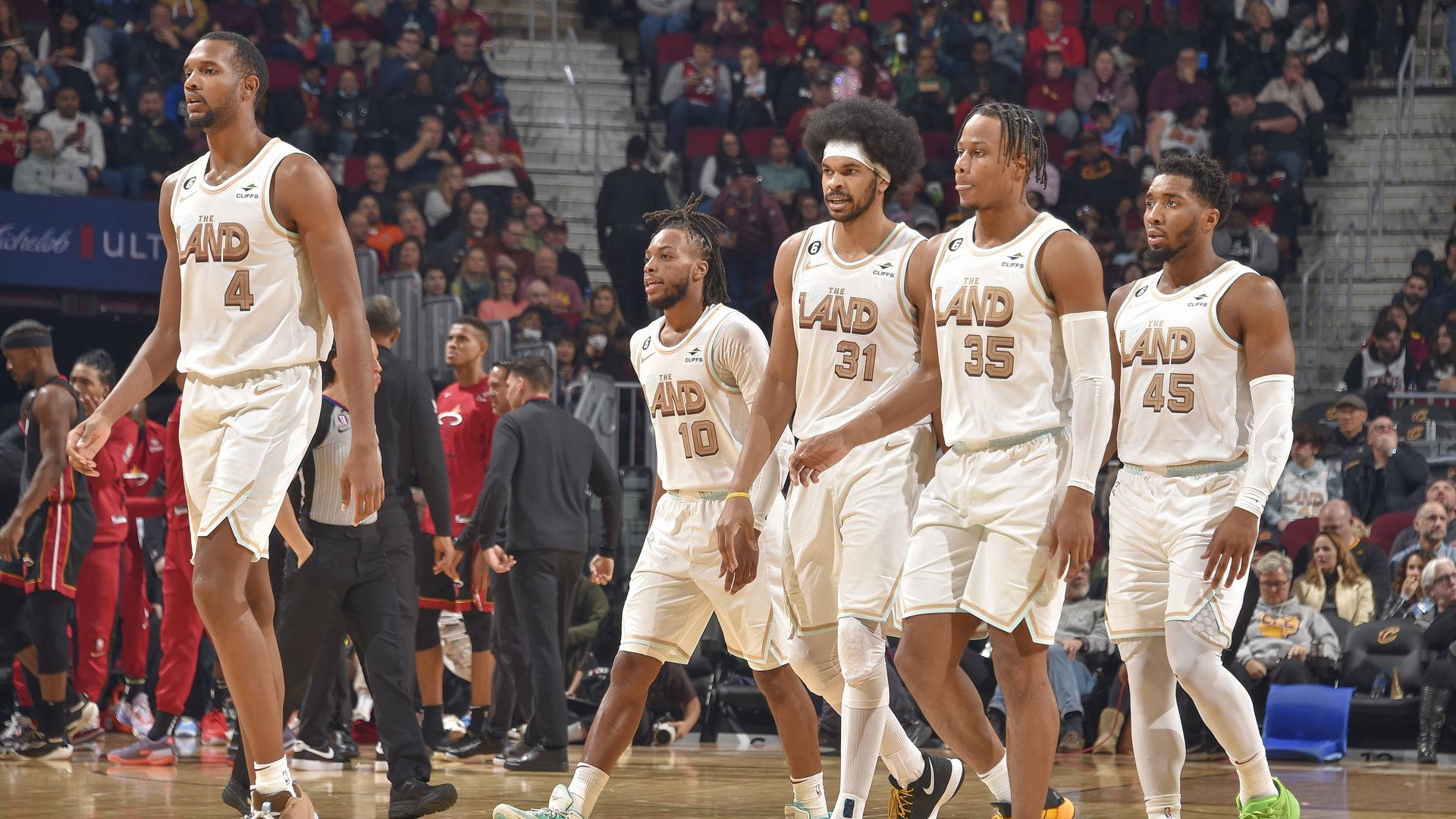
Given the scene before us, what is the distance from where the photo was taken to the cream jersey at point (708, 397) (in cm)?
619

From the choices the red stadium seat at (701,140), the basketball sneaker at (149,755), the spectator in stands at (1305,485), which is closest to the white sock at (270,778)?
the basketball sneaker at (149,755)

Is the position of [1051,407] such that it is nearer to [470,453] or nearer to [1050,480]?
[1050,480]

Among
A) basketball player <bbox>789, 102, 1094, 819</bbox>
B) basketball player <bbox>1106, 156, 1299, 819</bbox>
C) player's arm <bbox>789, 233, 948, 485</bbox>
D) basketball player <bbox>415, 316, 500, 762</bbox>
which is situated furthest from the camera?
basketball player <bbox>415, 316, 500, 762</bbox>

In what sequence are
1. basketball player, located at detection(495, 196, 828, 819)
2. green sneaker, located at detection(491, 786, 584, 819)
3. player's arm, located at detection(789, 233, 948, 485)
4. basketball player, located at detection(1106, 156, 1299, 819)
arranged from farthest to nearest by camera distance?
basketball player, located at detection(495, 196, 828, 819), green sneaker, located at detection(491, 786, 584, 819), basketball player, located at detection(1106, 156, 1299, 819), player's arm, located at detection(789, 233, 948, 485)

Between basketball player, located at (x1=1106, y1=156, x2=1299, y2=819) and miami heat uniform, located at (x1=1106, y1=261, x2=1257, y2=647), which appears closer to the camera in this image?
basketball player, located at (x1=1106, y1=156, x2=1299, y2=819)

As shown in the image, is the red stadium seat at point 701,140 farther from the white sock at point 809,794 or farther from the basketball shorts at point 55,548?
the white sock at point 809,794

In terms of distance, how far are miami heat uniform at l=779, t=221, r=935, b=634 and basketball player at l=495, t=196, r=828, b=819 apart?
9.3 inches

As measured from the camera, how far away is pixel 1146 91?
17.9 meters

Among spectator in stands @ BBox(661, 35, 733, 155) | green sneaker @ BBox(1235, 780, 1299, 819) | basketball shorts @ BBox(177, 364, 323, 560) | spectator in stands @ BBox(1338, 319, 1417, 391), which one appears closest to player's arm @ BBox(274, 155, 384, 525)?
basketball shorts @ BBox(177, 364, 323, 560)

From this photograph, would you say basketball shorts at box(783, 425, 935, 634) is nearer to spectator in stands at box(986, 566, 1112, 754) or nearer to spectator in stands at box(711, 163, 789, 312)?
spectator in stands at box(986, 566, 1112, 754)

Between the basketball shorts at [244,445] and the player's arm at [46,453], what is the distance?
182 inches

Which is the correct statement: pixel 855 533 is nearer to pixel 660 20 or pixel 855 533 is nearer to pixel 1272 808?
pixel 1272 808

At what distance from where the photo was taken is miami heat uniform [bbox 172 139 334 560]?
17.4 feet

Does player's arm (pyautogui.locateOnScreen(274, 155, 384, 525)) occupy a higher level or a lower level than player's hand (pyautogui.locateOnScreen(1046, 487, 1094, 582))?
higher
